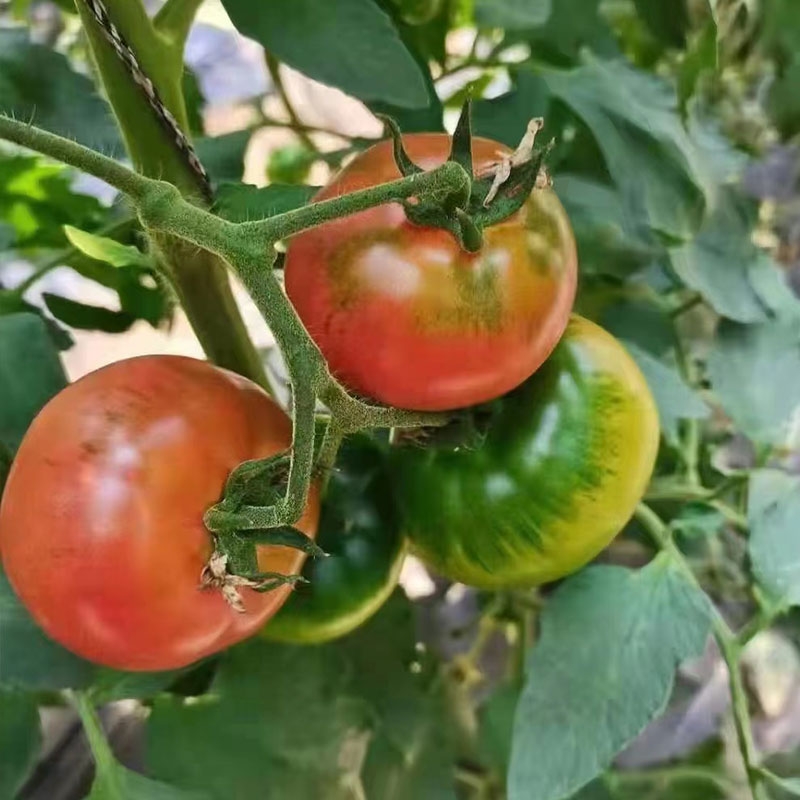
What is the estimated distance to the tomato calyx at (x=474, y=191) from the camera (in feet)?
0.83

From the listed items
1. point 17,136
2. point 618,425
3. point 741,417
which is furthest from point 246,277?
point 741,417

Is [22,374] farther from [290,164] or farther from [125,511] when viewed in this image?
[290,164]

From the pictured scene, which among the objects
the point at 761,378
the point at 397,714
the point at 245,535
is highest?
the point at 245,535

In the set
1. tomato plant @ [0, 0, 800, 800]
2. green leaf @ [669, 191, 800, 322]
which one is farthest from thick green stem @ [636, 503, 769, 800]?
green leaf @ [669, 191, 800, 322]

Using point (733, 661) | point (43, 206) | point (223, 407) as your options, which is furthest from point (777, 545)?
point (43, 206)

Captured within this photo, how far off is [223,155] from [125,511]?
208mm

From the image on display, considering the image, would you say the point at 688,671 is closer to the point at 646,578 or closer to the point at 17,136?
the point at 646,578

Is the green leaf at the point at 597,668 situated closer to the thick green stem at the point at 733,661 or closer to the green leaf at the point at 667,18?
the thick green stem at the point at 733,661

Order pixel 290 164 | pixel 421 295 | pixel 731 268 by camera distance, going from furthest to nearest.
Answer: pixel 290 164 < pixel 731 268 < pixel 421 295

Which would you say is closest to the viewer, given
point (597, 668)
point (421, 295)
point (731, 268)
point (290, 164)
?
point (421, 295)

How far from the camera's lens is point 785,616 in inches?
22.0

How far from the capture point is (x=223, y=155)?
43 cm

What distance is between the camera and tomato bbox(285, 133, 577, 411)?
261 millimetres

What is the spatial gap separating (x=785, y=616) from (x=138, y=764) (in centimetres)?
37
